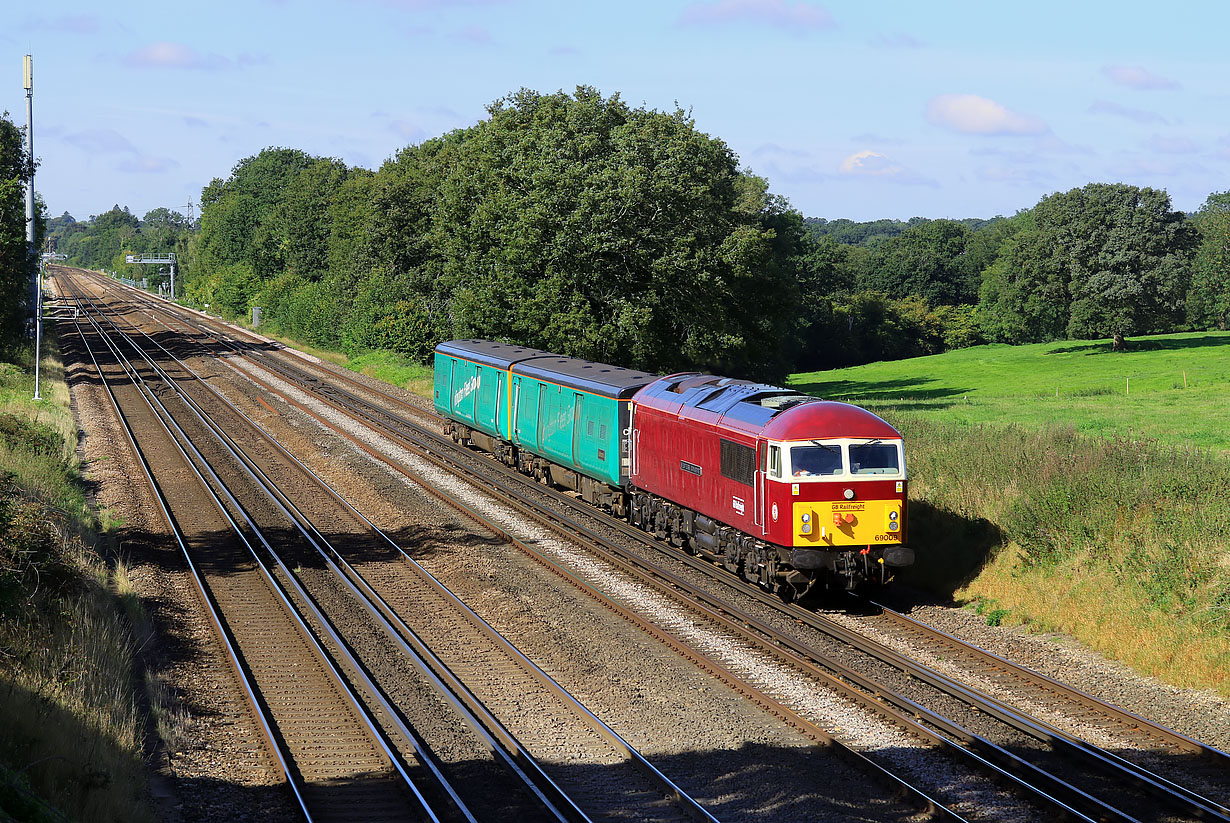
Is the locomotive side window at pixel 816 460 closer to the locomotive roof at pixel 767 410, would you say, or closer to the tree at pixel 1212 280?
the locomotive roof at pixel 767 410

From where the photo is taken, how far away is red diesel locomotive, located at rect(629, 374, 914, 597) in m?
17.8

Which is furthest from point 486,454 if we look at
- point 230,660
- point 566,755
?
point 566,755

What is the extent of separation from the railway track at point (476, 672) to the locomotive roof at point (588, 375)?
6083 mm

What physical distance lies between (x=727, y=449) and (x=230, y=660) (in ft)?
30.0

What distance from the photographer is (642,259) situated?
1554 inches

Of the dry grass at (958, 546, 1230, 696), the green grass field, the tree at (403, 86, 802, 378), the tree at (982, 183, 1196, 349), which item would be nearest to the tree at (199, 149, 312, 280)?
the green grass field

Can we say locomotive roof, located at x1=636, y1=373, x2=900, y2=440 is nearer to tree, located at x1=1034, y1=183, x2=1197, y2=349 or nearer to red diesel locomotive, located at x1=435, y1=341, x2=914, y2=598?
red diesel locomotive, located at x1=435, y1=341, x2=914, y2=598

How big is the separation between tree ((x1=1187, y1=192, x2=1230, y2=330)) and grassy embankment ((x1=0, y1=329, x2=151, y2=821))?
101 meters

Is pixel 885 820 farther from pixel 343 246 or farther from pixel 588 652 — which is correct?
pixel 343 246

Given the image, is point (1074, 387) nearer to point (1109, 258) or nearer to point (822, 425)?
point (1109, 258)

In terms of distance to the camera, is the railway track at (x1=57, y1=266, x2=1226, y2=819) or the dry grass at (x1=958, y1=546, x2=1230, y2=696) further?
the dry grass at (x1=958, y1=546, x2=1230, y2=696)

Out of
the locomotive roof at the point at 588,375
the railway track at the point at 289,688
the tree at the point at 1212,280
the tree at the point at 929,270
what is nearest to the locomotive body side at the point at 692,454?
the locomotive roof at the point at 588,375

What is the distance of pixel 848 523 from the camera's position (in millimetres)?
17938

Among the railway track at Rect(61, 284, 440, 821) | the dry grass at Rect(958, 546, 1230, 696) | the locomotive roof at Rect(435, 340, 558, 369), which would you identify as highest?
the locomotive roof at Rect(435, 340, 558, 369)
